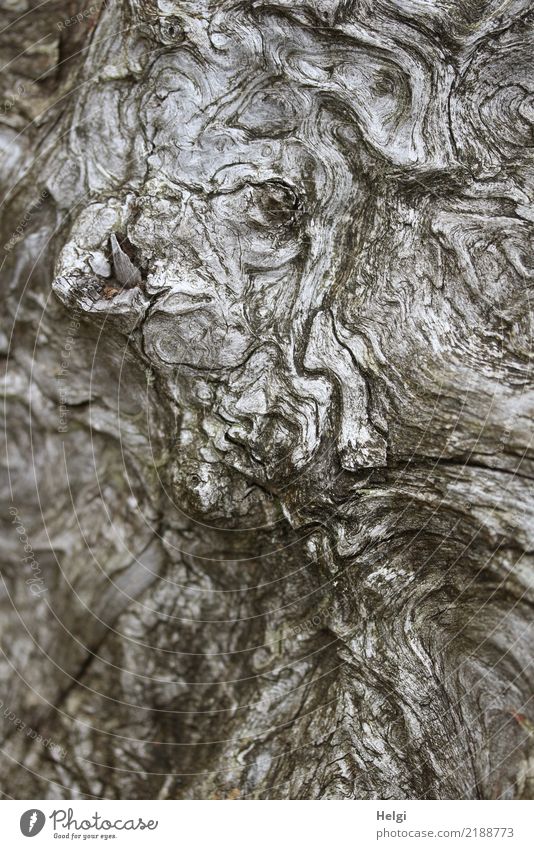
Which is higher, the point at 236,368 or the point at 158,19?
the point at 158,19

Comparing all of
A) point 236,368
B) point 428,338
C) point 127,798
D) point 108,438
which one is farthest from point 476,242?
point 127,798

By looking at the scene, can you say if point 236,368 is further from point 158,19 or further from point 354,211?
point 158,19

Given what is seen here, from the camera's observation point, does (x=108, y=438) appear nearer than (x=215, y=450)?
No

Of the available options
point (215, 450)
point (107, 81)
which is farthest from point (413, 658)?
point (107, 81)
